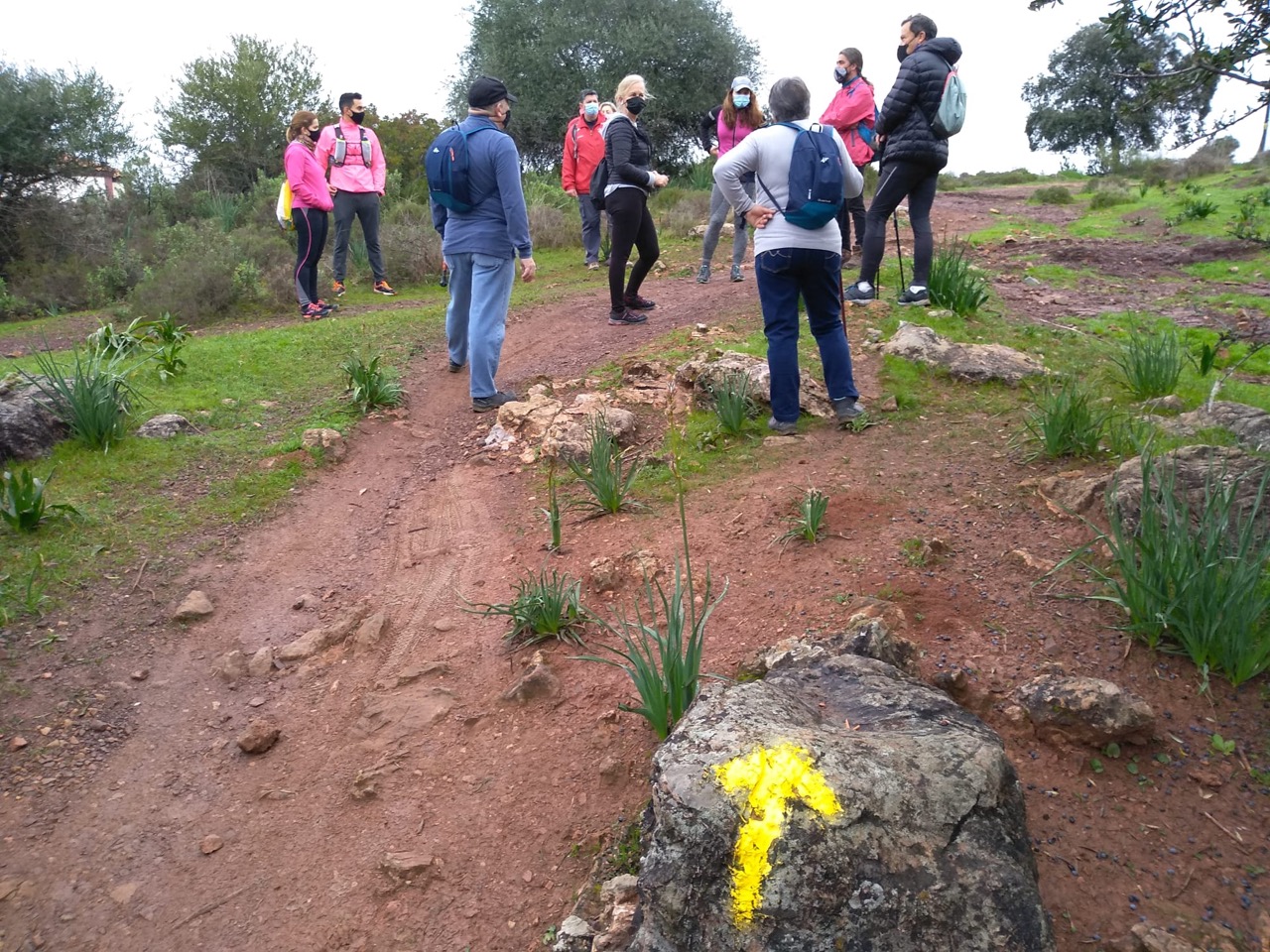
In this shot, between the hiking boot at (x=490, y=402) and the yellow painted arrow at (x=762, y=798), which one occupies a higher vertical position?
the hiking boot at (x=490, y=402)

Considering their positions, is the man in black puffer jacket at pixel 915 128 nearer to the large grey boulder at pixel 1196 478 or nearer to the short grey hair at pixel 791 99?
the short grey hair at pixel 791 99

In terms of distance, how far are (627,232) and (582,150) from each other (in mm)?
3539

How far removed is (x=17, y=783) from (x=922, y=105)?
6.35m

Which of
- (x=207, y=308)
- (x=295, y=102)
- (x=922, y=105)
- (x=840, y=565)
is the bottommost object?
(x=840, y=565)

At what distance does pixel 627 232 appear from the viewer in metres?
7.36

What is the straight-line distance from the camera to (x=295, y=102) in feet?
61.9

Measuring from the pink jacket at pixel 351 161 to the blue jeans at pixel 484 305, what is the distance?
144 inches

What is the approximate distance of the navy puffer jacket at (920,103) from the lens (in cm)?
619

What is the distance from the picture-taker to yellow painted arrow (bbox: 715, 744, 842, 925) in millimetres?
1816

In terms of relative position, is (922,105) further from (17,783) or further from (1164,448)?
(17,783)

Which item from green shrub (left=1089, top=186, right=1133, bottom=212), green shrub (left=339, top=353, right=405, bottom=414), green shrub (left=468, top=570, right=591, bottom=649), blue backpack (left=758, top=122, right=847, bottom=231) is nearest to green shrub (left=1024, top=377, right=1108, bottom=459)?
blue backpack (left=758, top=122, right=847, bottom=231)

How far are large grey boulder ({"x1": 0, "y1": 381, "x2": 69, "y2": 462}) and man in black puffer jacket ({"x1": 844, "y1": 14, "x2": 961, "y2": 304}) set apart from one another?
18.6 ft

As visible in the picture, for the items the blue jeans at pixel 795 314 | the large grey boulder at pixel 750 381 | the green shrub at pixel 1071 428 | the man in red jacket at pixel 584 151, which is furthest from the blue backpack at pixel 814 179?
the man in red jacket at pixel 584 151

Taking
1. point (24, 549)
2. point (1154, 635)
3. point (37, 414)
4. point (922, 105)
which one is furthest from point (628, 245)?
point (1154, 635)
